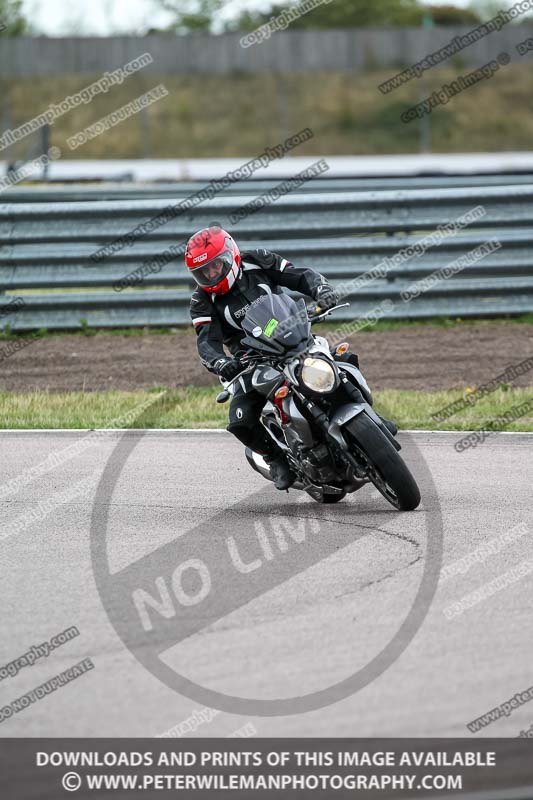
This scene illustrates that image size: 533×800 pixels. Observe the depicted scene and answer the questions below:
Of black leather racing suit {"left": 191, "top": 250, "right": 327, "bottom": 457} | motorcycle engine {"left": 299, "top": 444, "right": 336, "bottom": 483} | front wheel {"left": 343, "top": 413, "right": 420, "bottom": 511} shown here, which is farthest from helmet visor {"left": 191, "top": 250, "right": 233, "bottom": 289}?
front wheel {"left": 343, "top": 413, "right": 420, "bottom": 511}

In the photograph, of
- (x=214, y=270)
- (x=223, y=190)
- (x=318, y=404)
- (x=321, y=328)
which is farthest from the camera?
(x=223, y=190)

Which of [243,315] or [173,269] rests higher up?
[243,315]

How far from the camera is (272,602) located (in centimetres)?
557

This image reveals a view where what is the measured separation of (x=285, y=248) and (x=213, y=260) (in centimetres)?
660

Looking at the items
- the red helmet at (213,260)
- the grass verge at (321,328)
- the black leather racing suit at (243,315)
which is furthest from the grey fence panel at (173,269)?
the red helmet at (213,260)

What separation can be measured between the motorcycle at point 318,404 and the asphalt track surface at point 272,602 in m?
0.26

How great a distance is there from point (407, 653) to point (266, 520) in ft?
8.28

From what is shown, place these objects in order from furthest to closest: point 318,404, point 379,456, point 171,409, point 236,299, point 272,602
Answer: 1. point 171,409
2. point 236,299
3. point 318,404
4. point 379,456
5. point 272,602

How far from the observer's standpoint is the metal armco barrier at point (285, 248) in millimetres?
13953

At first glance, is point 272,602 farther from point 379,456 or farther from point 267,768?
point 267,768

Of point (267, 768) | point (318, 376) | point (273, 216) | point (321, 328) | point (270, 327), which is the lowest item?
point (321, 328)

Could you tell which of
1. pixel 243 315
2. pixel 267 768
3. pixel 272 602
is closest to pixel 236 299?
pixel 243 315

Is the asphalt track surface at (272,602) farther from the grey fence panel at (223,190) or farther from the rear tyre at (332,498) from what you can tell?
the grey fence panel at (223,190)

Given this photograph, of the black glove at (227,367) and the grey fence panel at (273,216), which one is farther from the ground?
the black glove at (227,367)
